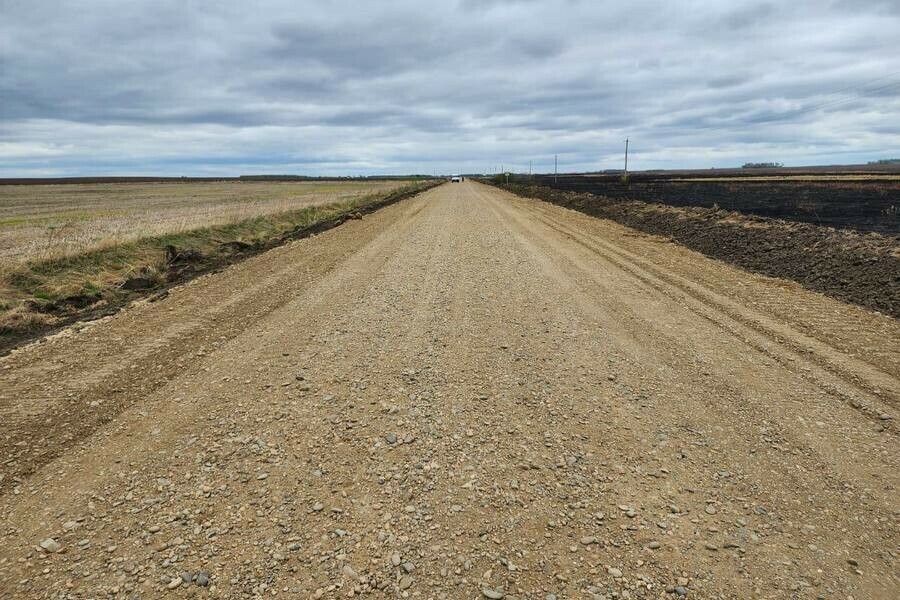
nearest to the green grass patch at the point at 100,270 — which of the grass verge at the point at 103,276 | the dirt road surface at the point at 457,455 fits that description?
the grass verge at the point at 103,276

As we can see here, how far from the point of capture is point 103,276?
9961 millimetres

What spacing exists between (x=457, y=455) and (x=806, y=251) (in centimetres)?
1039

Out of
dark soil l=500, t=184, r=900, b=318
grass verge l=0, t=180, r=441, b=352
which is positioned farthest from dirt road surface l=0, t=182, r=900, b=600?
dark soil l=500, t=184, r=900, b=318

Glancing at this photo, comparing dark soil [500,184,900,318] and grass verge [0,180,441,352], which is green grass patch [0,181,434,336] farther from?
dark soil [500,184,900,318]

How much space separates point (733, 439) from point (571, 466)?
1.41 meters

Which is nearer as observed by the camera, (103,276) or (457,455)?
(457,455)

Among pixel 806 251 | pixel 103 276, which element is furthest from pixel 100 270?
pixel 806 251

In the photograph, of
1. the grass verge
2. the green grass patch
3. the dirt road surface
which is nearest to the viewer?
the dirt road surface

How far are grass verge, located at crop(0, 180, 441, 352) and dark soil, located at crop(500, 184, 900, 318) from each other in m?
12.2

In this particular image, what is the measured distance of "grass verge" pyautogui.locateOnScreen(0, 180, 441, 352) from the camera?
7.24 meters

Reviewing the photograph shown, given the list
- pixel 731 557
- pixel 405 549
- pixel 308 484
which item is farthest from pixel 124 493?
pixel 731 557

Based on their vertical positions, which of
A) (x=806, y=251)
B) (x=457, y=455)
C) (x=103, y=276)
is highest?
(x=806, y=251)

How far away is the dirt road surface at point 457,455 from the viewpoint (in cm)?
264

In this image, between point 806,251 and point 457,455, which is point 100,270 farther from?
point 806,251
